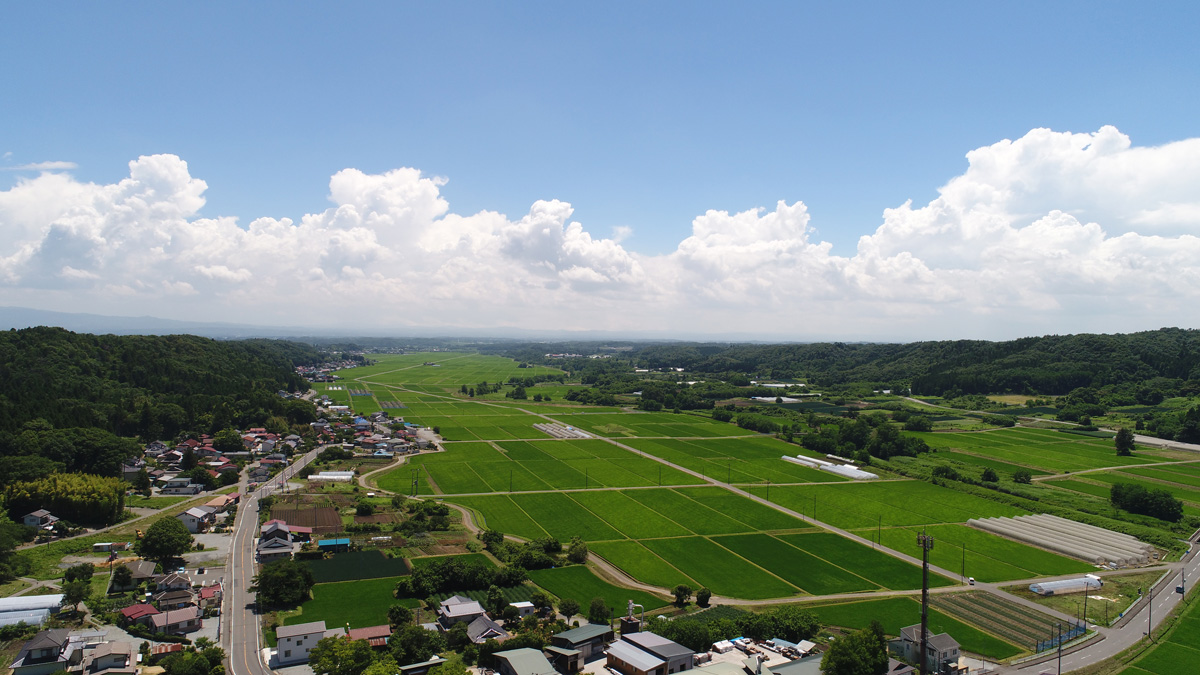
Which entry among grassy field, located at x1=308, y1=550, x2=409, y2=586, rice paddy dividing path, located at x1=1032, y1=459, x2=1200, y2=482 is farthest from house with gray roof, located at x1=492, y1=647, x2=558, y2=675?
rice paddy dividing path, located at x1=1032, y1=459, x2=1200, y2=482

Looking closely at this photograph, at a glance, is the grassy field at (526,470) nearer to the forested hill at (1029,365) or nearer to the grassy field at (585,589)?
the grassy field at (585,589)

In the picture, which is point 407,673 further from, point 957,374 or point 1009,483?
point 957,374

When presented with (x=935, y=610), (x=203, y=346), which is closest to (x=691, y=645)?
(x=935, y=610)

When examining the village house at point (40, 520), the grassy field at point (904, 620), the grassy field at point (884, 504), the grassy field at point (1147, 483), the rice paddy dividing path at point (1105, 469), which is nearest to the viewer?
the grassy field at point (904, 620)

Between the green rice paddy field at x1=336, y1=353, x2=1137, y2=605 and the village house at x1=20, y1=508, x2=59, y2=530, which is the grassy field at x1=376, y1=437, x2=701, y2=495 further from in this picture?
the village house at x1=20, y1=508, x2=59, y2=530

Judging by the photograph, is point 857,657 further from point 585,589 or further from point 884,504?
point 884,504

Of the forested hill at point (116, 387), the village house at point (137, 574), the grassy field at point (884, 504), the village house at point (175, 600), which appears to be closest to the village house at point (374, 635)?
the village house at point (175, 600)
